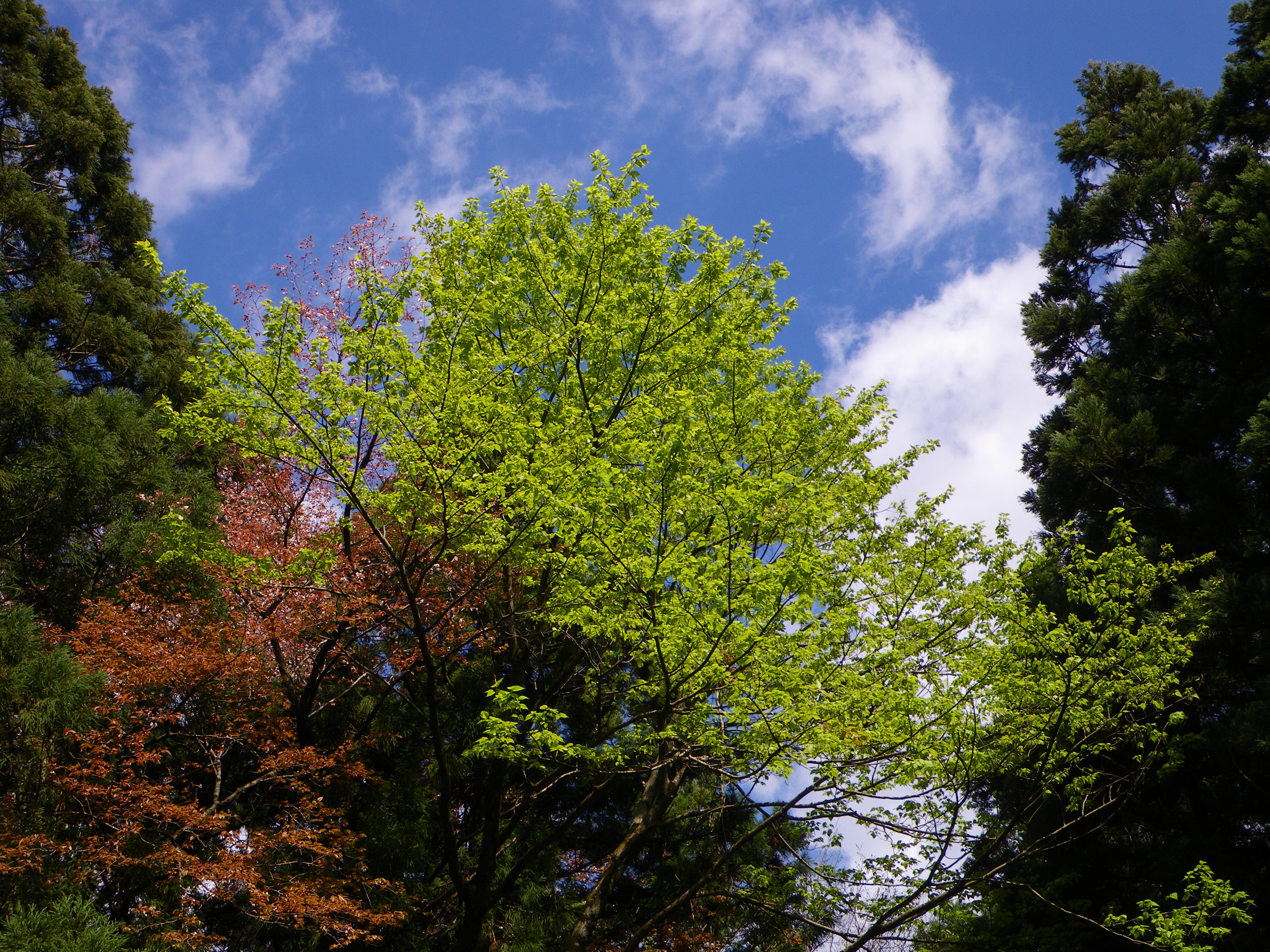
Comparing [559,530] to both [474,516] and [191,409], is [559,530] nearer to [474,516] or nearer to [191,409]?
[474,516]

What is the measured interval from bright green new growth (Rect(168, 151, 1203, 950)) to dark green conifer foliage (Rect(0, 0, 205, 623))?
406 centimetres

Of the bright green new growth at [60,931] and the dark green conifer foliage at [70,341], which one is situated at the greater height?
the dark green conifer foliage at [70,341]

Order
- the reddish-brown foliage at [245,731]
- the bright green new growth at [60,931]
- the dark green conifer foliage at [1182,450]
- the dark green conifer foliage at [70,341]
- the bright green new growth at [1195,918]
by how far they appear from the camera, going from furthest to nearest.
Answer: the dark green conifer foliage at [70,341], the dark green conifer foliage at [1182,450], the reddish-brown foliage at [245,731], the bright green new growth at [1195,918], the bright green new growth at [60,931]

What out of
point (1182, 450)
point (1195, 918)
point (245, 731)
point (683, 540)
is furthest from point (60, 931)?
point (1182, 450)

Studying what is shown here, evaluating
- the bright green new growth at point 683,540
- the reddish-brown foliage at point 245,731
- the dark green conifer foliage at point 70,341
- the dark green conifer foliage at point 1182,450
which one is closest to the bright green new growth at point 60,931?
the reddish-brown foliage at point 245,731

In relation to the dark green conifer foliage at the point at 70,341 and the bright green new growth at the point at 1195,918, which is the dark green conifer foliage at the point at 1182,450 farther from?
the dark green conifer foliage at the point at 70,341

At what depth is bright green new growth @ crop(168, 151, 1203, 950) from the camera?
5648 millimetres

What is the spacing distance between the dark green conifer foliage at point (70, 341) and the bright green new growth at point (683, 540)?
13.3 feet

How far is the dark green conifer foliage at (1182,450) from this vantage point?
816 centimetres

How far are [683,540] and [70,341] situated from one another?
10.9 meters

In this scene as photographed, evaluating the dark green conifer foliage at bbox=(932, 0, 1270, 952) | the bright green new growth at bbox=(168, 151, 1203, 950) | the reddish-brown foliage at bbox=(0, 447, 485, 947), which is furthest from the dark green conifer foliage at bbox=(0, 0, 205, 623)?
the dark green conifer foliage at bbox=(932, 0, 1270, 952)

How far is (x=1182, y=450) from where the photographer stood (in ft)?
33.6

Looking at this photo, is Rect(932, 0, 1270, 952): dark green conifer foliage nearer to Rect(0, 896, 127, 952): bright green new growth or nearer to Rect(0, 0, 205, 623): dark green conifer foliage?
Rect(0, 896, 127, 952): bright green new growth

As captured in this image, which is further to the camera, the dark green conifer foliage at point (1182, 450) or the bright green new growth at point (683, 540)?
the dark green conifer foliage at point (1182, 450)
